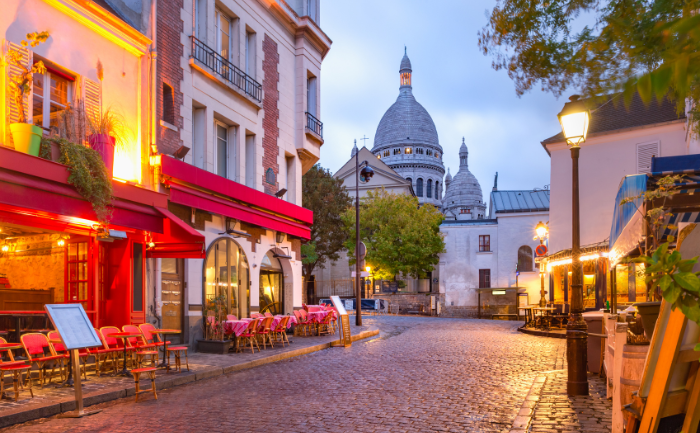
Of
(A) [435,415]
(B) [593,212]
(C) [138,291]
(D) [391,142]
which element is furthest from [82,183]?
(D) [391,142]

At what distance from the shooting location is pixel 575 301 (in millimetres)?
8430

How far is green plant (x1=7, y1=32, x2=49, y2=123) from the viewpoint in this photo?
998 centimetres

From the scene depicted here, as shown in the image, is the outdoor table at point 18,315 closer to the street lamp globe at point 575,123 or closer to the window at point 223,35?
the window at point 223,35

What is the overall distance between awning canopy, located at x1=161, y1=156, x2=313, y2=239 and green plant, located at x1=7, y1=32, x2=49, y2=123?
339 cm

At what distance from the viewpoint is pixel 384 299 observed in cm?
4553

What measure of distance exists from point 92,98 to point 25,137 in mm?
2242

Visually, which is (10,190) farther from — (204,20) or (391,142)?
(391,142)

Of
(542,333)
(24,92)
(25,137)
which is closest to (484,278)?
(542,333)

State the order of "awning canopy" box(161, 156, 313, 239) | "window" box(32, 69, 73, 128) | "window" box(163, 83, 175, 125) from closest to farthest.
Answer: "window" box(32, 69, 73, 128) < "awning canopy" box(161, 156, 313, 239) < "window" box(163, 83, 175, 125)

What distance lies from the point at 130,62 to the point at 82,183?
3.89 metres

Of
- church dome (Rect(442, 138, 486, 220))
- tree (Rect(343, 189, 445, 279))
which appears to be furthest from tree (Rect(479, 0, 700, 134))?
church dome (Rect(442, 138, 486, 220))

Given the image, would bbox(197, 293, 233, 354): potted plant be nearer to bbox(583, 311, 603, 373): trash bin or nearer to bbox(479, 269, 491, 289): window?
bbox(583, 311, 603, 373): trash bin

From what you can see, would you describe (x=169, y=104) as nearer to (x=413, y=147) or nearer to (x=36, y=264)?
(x=36, y=264)

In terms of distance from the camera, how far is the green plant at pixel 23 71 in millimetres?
9984
